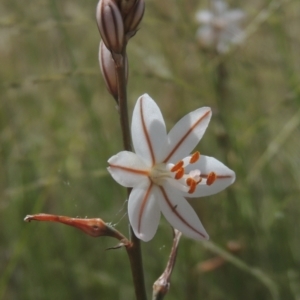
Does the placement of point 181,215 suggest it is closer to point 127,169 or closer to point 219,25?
point 127,169

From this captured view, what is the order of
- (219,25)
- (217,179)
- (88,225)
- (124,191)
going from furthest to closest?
(219,25) < (124,191) < (217,179) < (88,225)

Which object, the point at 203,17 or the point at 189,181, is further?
the point at 203,17

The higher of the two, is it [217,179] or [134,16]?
[134,16]

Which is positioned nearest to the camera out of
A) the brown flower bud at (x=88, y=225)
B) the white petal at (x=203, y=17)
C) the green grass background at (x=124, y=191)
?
the brown flower bud at (x=88, y=225)

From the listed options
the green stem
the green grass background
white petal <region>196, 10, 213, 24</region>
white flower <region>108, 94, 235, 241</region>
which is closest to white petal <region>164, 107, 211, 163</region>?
white flower <region>108, 94, 235, 241</region>

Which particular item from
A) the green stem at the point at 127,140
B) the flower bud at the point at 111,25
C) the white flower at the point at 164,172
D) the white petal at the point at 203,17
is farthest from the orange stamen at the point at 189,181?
the white petal at the point at 203,17

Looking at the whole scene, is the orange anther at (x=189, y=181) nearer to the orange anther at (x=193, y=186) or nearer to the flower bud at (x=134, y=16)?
the orange anther at (x=193, y=186)

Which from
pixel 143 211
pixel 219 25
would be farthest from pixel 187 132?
pixel 219 25
